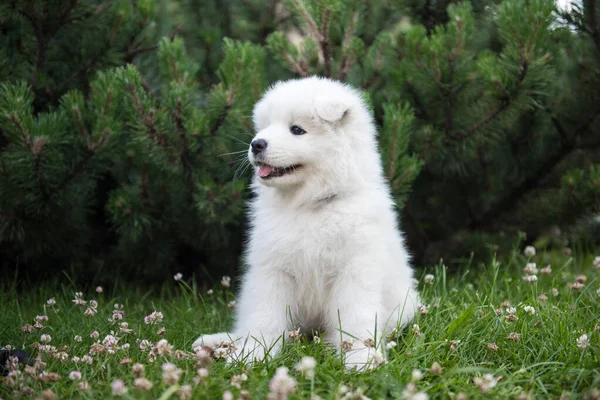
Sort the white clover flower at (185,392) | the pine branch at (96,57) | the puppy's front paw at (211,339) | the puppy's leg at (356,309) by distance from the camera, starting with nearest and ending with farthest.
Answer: the white clover flower at (185,392) → the puppy's leg at (356,309) → the puppy's front paw at (211,339) → the pine branch at (96,57)

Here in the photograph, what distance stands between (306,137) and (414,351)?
3.46 feet

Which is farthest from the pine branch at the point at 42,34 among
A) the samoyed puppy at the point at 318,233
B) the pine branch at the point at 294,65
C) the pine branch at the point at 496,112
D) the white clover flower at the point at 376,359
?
the white clover flower at the point at 376,359

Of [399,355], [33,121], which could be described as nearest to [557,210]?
[399,355]

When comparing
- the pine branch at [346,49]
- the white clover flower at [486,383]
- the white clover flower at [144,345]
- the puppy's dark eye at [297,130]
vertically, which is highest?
the pine branch at [346,49]

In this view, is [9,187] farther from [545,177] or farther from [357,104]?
[545,177]

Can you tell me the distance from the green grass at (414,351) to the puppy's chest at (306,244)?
35 cm

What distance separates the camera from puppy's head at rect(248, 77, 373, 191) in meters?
3.06

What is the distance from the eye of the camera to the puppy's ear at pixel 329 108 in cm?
305

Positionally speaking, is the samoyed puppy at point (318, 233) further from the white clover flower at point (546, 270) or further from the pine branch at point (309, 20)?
the white clover flower at point (546, 270)

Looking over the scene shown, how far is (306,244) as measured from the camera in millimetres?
3035

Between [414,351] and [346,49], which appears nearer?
[414,351]

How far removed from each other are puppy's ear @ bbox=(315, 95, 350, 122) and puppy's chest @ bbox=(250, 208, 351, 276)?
1.45ft

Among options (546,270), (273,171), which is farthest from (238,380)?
(546,270)

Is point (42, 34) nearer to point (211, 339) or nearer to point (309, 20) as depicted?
point (309, 20)
